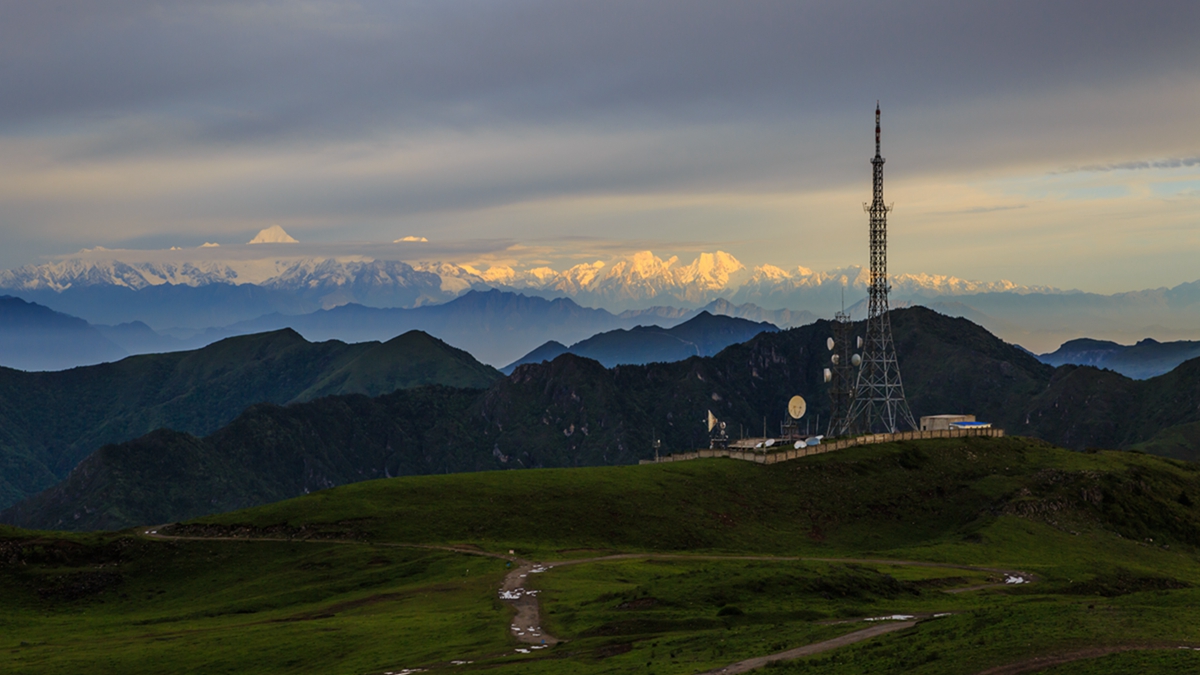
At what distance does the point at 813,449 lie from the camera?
168750 millimetres

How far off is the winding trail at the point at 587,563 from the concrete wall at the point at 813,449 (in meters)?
45.4

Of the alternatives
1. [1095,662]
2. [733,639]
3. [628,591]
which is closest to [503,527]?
[628,591]

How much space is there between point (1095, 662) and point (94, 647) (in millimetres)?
77162

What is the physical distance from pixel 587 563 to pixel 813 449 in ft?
229

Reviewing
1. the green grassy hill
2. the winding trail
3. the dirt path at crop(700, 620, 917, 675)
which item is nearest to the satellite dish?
the green grassy hill

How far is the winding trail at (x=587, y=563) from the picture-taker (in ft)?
204

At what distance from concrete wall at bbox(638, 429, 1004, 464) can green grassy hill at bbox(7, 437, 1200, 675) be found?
2279 millimetres

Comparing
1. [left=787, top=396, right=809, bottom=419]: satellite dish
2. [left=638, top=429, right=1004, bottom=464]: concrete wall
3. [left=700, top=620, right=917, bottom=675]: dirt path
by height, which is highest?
[left=787, top=396, right=809, bottom=419]: satellite dish

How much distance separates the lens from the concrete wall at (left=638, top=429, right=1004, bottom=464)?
165 meters

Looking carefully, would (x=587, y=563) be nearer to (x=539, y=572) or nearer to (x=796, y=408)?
(x=539, y=572)

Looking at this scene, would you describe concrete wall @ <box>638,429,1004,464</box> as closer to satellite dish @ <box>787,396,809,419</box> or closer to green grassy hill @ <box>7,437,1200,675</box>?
green grassy hill @ <box>7,437,1200,675</box>

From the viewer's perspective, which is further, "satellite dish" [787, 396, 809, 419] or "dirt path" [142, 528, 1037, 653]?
"satellite dish" [787, 396, 809, 419]

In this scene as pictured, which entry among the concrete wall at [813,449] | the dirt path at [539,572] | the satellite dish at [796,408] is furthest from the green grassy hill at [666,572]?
the satellite dish at [796,408]

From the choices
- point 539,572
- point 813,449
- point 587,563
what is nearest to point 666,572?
point 587,563
